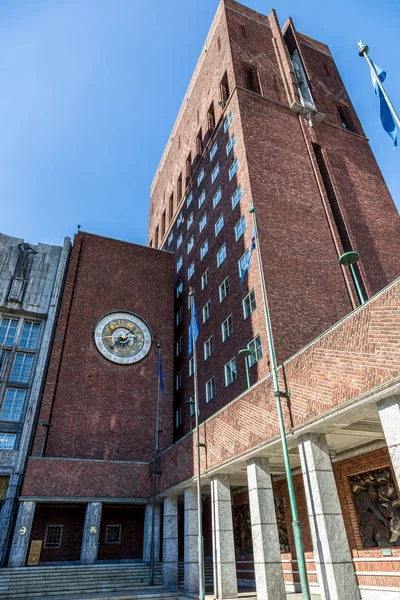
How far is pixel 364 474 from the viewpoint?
699 inches

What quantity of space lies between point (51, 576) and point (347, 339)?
22.8 metres

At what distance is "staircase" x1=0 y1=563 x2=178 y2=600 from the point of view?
22752mm

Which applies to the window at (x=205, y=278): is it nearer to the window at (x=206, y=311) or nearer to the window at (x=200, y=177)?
the window at (x=206, y=311)

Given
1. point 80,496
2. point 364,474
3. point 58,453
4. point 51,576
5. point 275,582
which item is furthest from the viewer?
point 58,453

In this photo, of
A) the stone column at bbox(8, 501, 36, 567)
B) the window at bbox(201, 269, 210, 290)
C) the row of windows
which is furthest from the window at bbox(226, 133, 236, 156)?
the stone column at bbox(8, 501, 36, 567)

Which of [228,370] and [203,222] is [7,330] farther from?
[203,222]

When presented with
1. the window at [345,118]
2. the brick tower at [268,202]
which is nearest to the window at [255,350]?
the brick tower at [268,202]

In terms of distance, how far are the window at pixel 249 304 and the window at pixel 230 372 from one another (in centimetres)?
351

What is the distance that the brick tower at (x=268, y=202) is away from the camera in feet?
95.3

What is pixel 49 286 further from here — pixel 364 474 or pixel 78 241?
pixel 364 474

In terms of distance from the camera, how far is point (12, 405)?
109 ft

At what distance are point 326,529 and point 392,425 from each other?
4.21 meters

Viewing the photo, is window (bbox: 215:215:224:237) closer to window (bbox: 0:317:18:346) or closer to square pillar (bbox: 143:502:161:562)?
window (bbox: 0:317:18:346)

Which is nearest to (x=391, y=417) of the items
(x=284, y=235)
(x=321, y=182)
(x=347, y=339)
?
(x=347, y=339)
